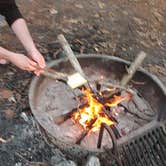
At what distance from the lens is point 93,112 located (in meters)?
3.00

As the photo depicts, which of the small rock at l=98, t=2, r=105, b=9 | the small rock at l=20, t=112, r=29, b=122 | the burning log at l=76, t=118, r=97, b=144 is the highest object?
the burning log at l=76, t=118, r=97, b=144

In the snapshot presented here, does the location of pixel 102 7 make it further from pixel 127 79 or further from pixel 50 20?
pixel 127 79

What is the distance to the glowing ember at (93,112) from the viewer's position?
2947 millimetres

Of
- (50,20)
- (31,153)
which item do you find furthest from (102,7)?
(31,153)

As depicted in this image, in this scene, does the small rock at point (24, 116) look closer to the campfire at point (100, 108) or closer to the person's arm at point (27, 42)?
the campfire at point (100, 108)

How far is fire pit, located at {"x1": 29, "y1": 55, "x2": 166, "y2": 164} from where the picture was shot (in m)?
2.93

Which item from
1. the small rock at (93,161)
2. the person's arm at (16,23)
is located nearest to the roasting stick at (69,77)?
the person's arm at (16,23)

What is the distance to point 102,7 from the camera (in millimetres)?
4719

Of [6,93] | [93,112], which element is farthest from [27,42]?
[93,112]

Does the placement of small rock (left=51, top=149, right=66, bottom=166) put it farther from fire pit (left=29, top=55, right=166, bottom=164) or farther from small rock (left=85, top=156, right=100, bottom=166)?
small rock (left=85, top=156, right=100, bottom=166)

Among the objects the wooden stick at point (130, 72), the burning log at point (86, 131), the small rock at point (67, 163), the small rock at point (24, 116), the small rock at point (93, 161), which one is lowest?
the small rock at point (24, 116)

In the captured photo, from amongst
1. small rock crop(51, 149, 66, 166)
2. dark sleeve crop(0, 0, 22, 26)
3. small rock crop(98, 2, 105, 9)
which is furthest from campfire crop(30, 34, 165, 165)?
small rock crop(98, 2, 105, 9)

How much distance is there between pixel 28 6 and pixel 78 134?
6.10ft

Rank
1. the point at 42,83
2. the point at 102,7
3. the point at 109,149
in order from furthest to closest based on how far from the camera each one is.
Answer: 1. the point at 102,7
2. the point at 42,83
3. the point at 109,149
